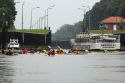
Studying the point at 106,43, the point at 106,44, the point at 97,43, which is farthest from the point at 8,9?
the point at 106,44

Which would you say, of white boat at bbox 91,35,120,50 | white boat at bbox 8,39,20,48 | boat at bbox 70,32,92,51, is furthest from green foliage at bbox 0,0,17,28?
white boat at bbox 8,39,20,48

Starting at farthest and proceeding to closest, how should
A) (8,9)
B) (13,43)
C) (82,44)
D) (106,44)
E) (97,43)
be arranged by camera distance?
(8,9)
(97,43)
(82,44)
(106,44)
(13,43)

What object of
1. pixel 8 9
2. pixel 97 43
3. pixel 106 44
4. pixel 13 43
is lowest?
pixel 106 44

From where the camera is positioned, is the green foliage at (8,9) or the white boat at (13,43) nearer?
the white boat at (13,43)

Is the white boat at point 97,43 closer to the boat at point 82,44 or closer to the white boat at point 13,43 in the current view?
the boat at point 82,44

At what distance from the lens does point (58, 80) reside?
36875 mm

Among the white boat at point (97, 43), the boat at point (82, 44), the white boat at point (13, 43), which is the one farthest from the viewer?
the white boat at point (97, 43)

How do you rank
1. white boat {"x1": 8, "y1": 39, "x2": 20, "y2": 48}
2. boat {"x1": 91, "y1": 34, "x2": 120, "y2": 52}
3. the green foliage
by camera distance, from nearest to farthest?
white boat {"x1": 8, "y1": 39, "x2": 20, "y2": 48}
boat {"x1": 91, "y1": 34, "x2": 120, "y2": 52}
the green foliage

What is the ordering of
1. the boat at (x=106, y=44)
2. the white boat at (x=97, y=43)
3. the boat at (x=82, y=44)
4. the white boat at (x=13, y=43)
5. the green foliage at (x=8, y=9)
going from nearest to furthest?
the white boat at (x=13, y=43), the boat at (x=82, y=44), the white boat at (x=97, y=43), the boat at (x=106, y=44), the green foliage at (x=8, y=9)

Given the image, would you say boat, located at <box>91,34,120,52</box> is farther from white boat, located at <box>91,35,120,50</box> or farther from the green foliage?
the green foliage

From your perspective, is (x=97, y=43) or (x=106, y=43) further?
(x=97, y=43)

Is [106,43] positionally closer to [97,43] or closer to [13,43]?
[97,43]

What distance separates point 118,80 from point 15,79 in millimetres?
5663

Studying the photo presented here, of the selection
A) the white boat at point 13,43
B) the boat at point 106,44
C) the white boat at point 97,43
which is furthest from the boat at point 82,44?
the white boat at point 13,43
